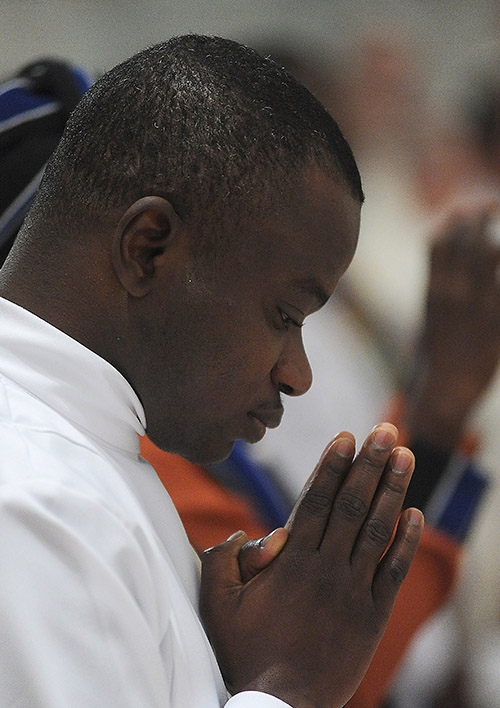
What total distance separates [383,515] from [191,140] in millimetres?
349

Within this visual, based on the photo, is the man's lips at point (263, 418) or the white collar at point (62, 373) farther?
the man's lips at point (263, 418)

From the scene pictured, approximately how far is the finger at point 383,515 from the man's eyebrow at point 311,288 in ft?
0.50

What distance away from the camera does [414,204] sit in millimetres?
2383

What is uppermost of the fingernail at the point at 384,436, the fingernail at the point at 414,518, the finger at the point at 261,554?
the fingernail at the point at 384,436

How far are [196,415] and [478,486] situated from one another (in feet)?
2.86

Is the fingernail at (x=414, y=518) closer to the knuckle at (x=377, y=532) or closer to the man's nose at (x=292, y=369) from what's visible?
the knuckle at (x=377, y=532)

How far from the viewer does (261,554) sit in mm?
853

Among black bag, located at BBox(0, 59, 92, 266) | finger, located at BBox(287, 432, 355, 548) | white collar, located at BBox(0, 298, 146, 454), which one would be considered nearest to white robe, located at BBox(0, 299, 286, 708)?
white collar, located at BBox(0, 298, 146, 454)

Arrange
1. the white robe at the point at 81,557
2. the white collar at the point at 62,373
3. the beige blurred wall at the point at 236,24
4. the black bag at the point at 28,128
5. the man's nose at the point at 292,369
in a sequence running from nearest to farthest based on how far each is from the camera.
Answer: the white robe at the point at 81,557 < the white collar at the point at 62,373 < the man's nose at the point at 292,369 < the black bag at the point at 28,128 < the beige blurred wall at the point at 236,24

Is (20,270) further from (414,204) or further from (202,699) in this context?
(414,204)

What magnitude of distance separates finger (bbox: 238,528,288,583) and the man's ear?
0.76 feet

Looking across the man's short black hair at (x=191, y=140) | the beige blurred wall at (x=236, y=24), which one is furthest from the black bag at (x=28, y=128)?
the beige blurred wall at (x=236, y=24)

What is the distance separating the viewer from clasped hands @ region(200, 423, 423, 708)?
0.79m

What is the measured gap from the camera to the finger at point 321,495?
0.84 m
